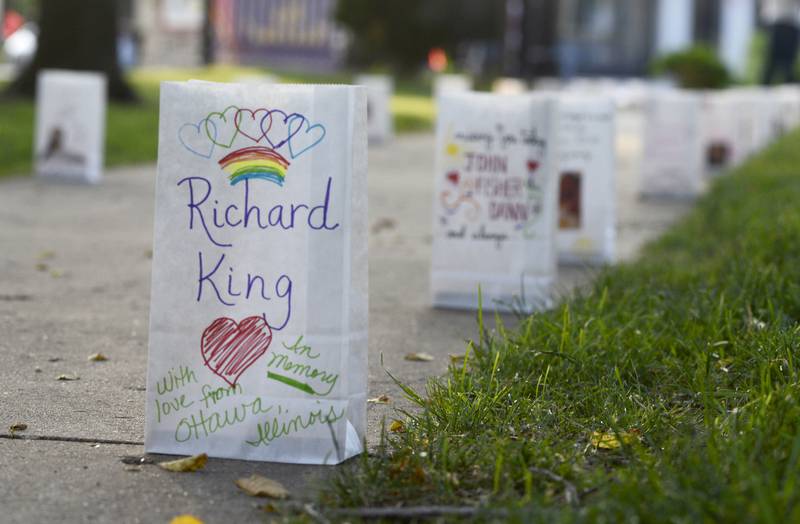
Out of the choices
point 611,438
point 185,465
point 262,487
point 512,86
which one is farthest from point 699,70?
point 262,487

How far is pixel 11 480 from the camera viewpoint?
12.5ft

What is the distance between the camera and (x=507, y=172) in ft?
22.2

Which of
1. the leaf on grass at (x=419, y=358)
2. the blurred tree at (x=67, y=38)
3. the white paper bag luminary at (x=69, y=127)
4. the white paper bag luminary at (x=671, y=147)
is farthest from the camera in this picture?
the blurred tree at (x=67, y=38)

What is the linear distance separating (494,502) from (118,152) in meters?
12.8

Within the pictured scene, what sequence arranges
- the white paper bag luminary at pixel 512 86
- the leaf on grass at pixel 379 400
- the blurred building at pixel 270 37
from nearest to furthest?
the leaf on grass at pixel 379 400 < the white paper bag luminary at pixel 512 86 < the blurred building at pixel 270 37

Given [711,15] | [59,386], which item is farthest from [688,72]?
[59,386]

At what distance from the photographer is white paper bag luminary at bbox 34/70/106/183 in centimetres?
1202

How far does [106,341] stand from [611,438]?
2511 millimetres

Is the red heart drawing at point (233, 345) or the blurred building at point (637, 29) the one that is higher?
the blurred building at point (637, 29)

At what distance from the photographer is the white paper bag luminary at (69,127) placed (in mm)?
12023

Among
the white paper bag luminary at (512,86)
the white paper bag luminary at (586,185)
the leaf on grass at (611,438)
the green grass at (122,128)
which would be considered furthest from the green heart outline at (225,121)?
the white paper bag luminary at (512,86)

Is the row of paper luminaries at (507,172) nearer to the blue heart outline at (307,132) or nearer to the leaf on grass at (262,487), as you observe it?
the blue heart outline at (307,132)

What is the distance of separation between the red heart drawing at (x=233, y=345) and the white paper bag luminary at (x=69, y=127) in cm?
832

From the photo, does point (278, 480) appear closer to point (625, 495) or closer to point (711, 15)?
point (625, 495)
